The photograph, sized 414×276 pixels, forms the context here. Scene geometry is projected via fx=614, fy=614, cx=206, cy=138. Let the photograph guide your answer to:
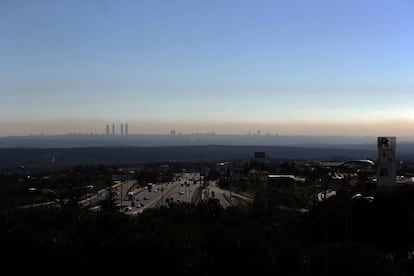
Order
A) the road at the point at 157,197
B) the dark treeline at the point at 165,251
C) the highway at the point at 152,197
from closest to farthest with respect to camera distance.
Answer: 1. the dark treeline at the point at 165,251
2. the highway at the point at 152,197
3. the road at the point at 157,197

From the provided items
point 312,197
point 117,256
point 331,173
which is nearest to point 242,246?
point 117,256

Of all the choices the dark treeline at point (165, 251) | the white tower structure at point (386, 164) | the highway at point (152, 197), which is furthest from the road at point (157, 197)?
the dark treeline at point (165, 251)

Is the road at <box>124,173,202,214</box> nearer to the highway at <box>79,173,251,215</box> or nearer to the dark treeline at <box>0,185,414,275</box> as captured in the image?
the highway at <box>79,173,251,215</box>

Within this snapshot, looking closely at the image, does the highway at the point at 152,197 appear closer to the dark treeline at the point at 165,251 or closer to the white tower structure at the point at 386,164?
the white tower structure at the point at 386,164

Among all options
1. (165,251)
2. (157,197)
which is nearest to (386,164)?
(157,197)

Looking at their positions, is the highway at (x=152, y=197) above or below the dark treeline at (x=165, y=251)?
below

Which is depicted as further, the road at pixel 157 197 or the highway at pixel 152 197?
the road at pixel 157 197

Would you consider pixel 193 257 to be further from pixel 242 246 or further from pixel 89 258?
pixel 89 258

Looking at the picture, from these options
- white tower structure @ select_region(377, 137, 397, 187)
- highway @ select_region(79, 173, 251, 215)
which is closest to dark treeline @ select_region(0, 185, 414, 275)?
highway @ select_region(79, 173, 251, 215)
